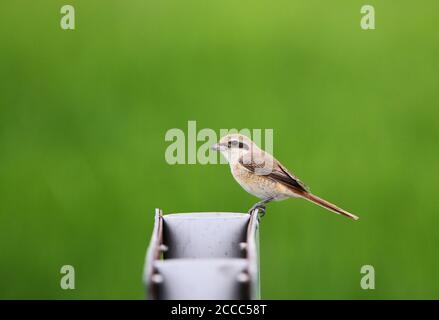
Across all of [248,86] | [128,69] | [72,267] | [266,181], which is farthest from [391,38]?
[72,267]

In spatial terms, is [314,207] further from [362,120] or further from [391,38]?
[391,38]

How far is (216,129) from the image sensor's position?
7.29 m

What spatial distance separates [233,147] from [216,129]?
190cm

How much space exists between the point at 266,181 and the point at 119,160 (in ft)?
9.10

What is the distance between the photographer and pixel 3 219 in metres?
7.56

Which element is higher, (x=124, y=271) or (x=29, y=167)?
(x=29, y=167)

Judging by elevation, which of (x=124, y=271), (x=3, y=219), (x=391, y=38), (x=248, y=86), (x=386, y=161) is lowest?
(x=124, y=271)

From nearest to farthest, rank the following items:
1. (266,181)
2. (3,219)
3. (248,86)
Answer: (266,181) → (3,219) → (248,86)

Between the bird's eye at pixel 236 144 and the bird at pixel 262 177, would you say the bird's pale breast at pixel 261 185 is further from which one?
the bird's eye at pixel 236 144

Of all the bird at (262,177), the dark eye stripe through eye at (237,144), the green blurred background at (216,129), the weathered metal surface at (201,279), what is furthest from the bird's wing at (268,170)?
the weathered metal surface at (201,279)

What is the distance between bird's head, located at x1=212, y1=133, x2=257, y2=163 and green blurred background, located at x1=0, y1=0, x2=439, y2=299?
5.65ft

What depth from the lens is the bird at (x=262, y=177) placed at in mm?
5242

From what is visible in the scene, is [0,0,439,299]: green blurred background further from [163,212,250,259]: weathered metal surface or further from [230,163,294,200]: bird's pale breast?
[163,212,250,259]: weathered metal surface

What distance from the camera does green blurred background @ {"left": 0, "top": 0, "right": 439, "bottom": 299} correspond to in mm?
7070
